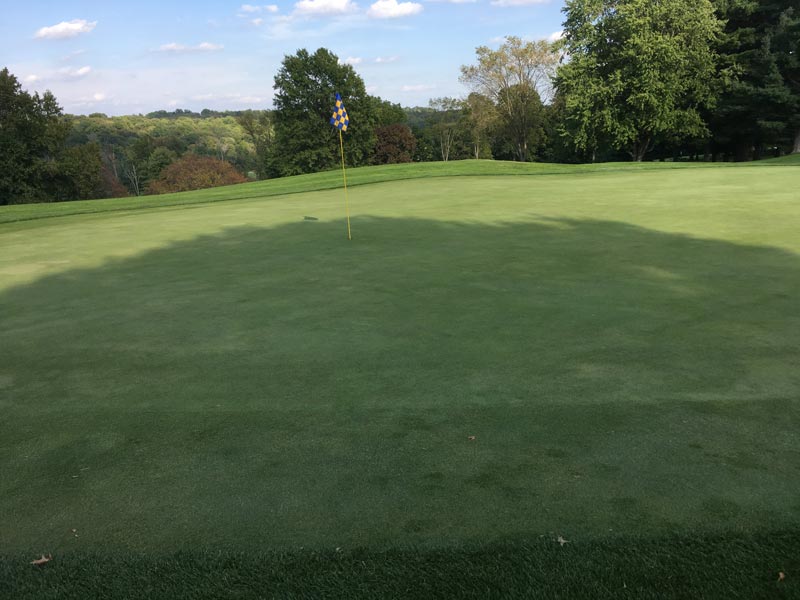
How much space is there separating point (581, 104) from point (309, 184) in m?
22.3

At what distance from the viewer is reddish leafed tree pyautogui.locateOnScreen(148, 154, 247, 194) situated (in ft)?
189

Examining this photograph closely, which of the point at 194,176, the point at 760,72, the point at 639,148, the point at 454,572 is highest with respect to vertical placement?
the point at 760,72

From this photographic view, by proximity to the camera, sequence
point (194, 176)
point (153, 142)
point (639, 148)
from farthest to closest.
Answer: point (153, 142) < point (194, 176) < point (639, 148)

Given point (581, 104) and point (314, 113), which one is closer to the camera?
point (581, 104)

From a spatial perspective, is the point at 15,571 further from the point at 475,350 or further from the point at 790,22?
the point at 790,22

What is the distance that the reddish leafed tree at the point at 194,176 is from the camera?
57.7 meters

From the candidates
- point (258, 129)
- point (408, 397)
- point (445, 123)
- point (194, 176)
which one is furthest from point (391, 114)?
point (408, 397)

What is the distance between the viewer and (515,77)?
5275cm

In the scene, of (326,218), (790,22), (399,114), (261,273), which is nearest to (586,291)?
(261,273)

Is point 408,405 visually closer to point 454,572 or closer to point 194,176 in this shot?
point 454,572

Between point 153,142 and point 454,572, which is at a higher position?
point 153,142

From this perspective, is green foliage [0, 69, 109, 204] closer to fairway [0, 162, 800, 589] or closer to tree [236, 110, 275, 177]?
tree [236, 110, 275, 177]

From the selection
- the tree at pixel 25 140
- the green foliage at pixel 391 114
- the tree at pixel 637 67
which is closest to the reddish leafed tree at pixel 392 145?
the green foliage at pixel 391 114

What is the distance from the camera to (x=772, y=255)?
596 centimetres
